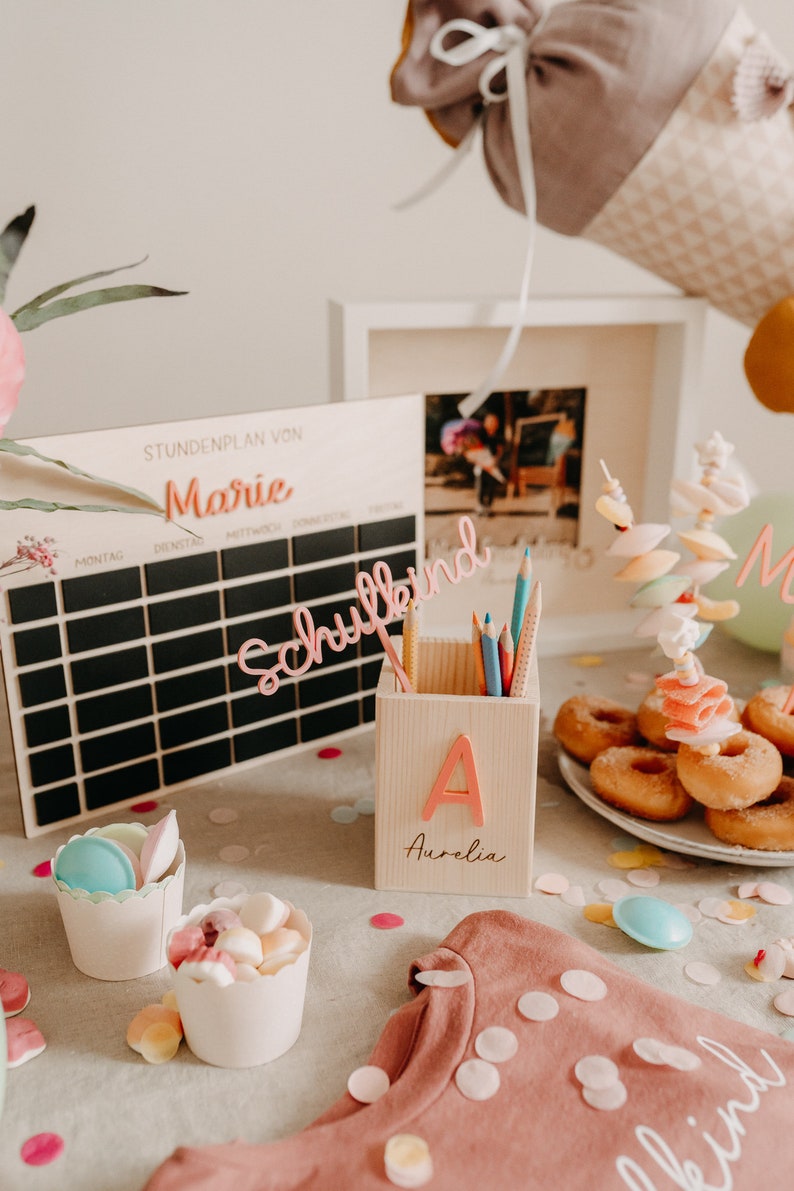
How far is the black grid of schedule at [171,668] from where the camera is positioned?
0.66 m

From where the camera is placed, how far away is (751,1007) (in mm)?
533

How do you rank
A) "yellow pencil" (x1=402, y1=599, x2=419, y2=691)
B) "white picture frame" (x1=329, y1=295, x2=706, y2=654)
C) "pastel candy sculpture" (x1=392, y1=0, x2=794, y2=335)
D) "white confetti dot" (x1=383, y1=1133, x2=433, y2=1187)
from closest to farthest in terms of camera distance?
1. "white confetti dot" (x1=383, y1=1133, x2=433, y2=1187)
2. "yellow pencil" (x1=402, y1=599, x2=419, y2=691)
3. "pastel candy sculpture" (x1=392, y1=0, x2=794, y2=335)
4. "white picture frame" (x1=329, y1=295, x2=706, y2=654)

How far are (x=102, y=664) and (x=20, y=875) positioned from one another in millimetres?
143

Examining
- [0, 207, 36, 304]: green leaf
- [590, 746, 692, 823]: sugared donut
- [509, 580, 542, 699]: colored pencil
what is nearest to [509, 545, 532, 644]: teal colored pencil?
[509, 580, 542, 699]: colored pencil

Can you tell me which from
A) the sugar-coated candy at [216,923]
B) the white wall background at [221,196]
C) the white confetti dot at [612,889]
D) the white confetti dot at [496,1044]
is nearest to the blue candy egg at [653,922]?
the white confetti dot at [612,889]

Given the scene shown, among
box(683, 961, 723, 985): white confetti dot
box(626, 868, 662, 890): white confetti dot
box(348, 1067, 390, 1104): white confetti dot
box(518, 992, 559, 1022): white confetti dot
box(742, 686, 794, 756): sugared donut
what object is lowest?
box(683, 961, 723, 985): white confetti dot

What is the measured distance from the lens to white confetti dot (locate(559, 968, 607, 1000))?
513mm

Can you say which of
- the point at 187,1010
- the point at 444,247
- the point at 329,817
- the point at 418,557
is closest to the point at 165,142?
the point at 444,247

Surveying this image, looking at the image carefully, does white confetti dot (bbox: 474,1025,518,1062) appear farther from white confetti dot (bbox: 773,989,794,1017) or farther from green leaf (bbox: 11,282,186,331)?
green leaf (bbox: 11,282,186,331)

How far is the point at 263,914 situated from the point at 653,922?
0.74ft

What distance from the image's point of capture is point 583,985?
519 mm

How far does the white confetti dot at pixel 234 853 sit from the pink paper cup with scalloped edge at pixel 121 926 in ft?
0.29

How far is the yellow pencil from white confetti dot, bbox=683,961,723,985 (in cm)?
22

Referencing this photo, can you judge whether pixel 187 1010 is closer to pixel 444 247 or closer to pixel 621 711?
pixel 621 711
